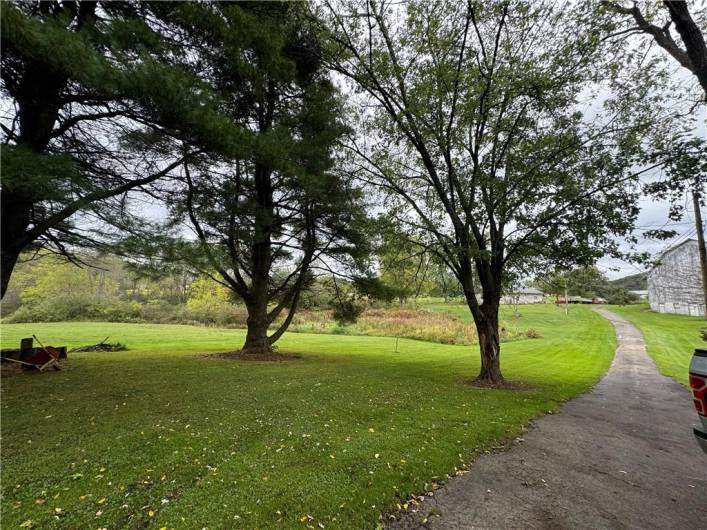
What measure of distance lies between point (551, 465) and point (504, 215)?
5785 mm

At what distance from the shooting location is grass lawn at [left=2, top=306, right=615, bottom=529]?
2.67m

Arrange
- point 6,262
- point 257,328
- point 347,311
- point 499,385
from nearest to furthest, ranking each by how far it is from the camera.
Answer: point 6,262, point 499,385, point 257,328, point 347,311

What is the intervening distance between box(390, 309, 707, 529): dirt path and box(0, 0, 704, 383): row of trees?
3573 mm

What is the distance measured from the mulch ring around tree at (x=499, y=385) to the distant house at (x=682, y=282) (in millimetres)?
28685

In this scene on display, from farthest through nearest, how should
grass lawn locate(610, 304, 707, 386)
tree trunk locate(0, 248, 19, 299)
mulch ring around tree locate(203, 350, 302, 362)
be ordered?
grass lawn locate(610, 304, 707, 386) → mulch ring around tree locate(203, 350, 302, 362) → tree trunk locate(0, 248, 19, 299)

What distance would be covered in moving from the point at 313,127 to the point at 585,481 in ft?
33.6

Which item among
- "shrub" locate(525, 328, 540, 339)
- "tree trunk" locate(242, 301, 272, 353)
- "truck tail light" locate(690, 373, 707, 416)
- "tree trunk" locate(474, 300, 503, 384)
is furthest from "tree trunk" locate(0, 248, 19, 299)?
"shrub" locate(525, 328, 540, 339)

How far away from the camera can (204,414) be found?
5.02 m

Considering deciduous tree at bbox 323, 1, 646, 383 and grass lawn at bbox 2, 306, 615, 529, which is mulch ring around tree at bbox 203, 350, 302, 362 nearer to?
grass lawn at bbox 2, 306, 615, 529

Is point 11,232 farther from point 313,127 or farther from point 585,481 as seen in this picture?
point 585,481

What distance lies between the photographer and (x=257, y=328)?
39.9ft

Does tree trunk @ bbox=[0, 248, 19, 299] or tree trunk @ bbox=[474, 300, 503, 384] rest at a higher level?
tree trunk @ bbox=[0, 248, 19, 299]

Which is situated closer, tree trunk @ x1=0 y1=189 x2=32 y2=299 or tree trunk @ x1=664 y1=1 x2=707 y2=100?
tree trunk @ x1=664 y1=1 x2=707 y2=100

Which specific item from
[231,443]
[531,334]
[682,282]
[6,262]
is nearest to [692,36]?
[231,443]
